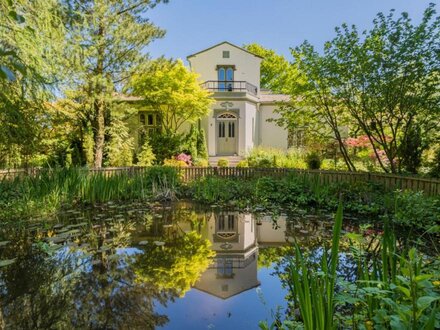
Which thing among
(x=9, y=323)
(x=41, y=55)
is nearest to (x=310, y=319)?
(x=9, y=323)

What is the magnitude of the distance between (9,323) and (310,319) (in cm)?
269

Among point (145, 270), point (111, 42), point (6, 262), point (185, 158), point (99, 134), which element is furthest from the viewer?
point (185, 158)

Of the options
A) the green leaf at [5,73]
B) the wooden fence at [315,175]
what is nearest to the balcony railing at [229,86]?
the wooden fence at [315,175]

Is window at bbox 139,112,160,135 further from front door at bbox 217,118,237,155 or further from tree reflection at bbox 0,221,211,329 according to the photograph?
tree reflection at bbox 0,221,211,329

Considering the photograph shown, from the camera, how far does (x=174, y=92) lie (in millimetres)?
14609

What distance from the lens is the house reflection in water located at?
3.64 m

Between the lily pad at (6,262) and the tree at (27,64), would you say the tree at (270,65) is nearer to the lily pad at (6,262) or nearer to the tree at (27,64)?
the tree at (27,64)

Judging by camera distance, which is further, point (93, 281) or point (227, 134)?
point (227, 134)

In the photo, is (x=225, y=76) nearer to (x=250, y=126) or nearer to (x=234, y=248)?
(x=250, y=126)

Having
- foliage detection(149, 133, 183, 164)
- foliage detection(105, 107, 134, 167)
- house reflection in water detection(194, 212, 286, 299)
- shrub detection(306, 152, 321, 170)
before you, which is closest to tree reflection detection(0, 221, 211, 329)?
house reflection in water detection(194, 212, 286, 299)

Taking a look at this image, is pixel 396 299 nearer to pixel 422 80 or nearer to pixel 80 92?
pixel 422 80

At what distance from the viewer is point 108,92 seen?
11.8 m

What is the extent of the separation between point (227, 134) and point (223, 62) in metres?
5.20

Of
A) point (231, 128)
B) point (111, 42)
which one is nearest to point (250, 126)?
point (231, 128)
